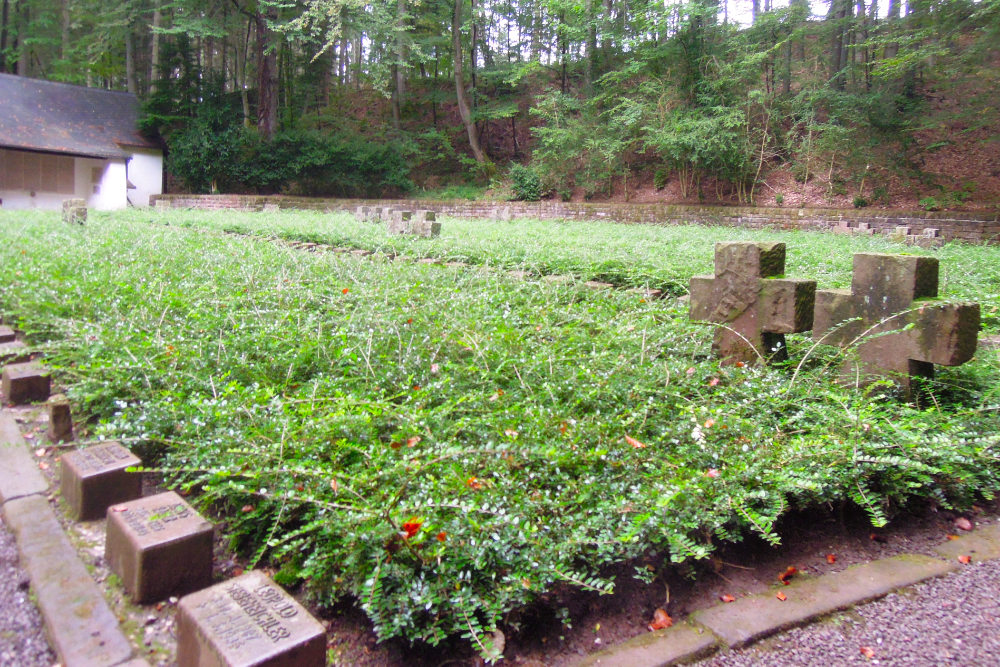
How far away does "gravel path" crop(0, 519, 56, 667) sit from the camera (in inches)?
54.9

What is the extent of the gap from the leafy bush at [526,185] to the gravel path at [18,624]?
69.4ft

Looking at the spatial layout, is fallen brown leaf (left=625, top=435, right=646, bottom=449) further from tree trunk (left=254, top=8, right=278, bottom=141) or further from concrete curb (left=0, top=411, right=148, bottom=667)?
tree trunk (left=254, top=8, right=278, bottom=141)

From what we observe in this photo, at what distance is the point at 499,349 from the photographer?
287cm

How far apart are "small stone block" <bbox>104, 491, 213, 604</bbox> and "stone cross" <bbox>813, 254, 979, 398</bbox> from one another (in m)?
2.38

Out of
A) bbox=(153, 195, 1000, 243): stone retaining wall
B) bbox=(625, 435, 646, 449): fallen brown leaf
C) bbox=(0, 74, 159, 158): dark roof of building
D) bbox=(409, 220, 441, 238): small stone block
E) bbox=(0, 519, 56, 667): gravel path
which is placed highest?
bbox=(0, 74, 159, 158): dark roof of building

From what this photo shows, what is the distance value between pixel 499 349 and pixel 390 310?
85cm

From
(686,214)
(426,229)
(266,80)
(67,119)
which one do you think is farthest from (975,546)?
(67,119)

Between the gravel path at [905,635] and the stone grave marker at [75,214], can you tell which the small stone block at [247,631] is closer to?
the gravel path at [905,635]

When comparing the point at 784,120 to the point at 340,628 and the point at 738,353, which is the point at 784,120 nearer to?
the point at 738,353

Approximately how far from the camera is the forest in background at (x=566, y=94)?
17094 mm

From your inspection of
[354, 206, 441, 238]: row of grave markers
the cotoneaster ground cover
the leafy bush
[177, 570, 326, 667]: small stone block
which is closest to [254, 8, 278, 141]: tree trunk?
the leafy bush

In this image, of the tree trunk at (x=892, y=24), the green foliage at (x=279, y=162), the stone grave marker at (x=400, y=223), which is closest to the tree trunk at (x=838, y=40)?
the tree trunk at (x=892, y=24)

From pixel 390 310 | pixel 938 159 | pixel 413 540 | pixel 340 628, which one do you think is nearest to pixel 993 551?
pixel 413 540

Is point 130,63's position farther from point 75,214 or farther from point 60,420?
point 60,420
